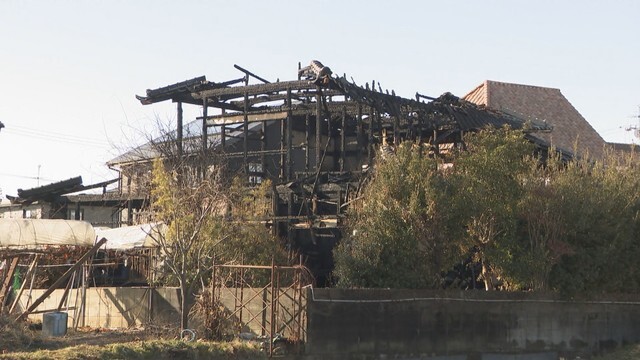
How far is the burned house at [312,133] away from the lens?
32.4 m

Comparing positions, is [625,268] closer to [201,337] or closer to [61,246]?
[201,337]

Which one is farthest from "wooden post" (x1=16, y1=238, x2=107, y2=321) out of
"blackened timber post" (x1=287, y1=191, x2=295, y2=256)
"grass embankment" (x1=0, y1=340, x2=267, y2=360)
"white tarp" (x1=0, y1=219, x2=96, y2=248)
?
"blackened timber post" (x1=287, y1=191, x2=295, y2=256)

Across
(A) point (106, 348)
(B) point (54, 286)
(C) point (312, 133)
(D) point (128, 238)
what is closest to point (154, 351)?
(A) point (106, 348)

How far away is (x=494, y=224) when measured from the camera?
A: 79.6 feet

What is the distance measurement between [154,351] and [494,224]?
10505 millimetres

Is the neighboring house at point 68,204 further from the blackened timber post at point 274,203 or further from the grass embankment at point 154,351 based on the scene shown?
the grass embankment at point 154,351

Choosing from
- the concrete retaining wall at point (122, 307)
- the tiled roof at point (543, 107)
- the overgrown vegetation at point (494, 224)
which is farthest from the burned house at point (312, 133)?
the tiled roof at point (543, 107)

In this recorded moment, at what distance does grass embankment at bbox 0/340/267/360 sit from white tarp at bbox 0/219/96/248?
9003 millimetres

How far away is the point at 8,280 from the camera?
23.4 m

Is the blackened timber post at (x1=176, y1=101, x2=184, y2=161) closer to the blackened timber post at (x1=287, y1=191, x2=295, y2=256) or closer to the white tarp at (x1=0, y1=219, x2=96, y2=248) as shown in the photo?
the blackened timber post at (x1=287, y1=191, x2=295, y2=256)

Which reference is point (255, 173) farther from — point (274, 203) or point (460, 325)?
point (460, 325)

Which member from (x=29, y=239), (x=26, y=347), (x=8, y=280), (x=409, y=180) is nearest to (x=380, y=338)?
(x=409, y=180)

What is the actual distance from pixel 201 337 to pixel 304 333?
2.74 meters

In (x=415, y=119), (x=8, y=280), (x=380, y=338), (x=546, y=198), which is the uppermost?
(x=415, y=119)
